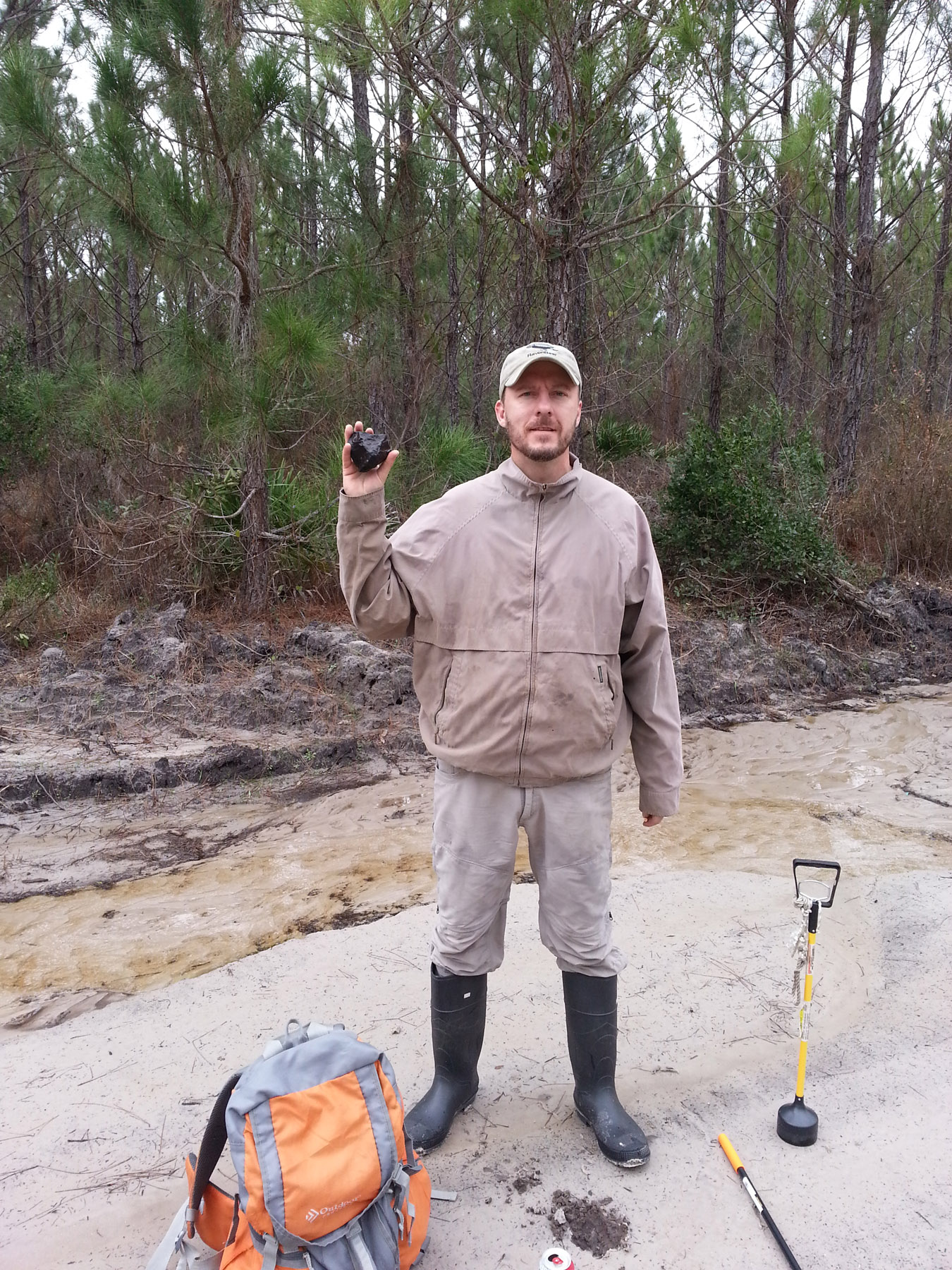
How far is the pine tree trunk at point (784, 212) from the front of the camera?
27.5 ft

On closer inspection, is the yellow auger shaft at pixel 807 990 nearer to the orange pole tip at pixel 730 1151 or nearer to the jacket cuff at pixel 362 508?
the orange pole tip at pixel 730 1151

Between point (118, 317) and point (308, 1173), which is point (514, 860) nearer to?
point (308, 1173)

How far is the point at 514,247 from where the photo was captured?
8.29 meters

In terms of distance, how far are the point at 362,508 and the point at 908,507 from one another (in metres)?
7.44

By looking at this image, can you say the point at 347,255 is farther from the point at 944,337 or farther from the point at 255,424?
the point at 944,337

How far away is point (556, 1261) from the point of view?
193cm

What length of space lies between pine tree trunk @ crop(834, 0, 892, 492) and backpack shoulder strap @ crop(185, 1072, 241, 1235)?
8.48 metres

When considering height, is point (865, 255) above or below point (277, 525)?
above

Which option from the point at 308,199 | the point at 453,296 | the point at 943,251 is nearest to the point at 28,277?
the point at 308,199

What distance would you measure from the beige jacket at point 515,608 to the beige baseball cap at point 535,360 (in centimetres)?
20

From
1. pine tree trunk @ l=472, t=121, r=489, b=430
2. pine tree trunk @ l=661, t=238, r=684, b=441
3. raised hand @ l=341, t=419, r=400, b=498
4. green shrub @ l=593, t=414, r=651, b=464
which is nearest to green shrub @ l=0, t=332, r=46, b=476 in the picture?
pine tree trunk @ l=472, t=121, r=489, b=430

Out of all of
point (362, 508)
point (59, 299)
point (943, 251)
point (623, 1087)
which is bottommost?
point (623, 1087)

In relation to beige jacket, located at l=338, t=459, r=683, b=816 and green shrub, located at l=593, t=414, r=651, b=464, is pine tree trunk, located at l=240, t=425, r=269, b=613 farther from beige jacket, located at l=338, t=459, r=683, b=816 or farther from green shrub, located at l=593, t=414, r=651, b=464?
beige jacket, located at l=338, t=459, r=683, b=816

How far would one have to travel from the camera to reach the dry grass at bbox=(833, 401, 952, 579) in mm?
8133
